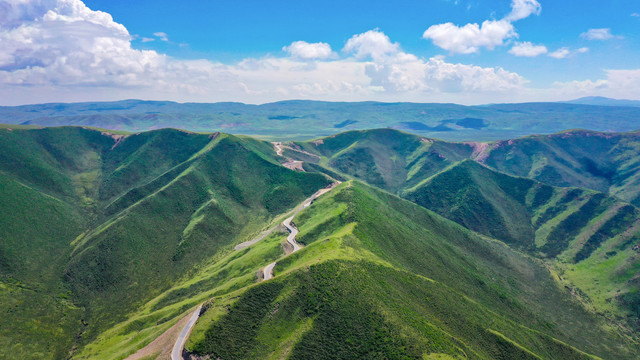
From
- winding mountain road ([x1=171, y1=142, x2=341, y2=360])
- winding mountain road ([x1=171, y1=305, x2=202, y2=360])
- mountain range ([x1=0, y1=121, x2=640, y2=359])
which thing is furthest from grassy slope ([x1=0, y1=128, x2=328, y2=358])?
winding mountain road ([x1=171, y1=305, x2=202, y2=360])

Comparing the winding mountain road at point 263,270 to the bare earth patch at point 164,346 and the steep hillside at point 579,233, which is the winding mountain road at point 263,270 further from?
the steep hillside at point 579,233

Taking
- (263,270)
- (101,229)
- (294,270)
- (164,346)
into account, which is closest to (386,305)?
(294,270)

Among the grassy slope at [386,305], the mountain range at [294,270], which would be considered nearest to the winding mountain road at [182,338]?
the grassy slope at [386,305]

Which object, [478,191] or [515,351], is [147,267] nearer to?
[515,351]

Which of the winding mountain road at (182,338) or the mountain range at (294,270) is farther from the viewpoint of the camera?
the mountain range at (294,270)

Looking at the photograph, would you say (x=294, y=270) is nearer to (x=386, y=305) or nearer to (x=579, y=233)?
(x=386, y=305)
